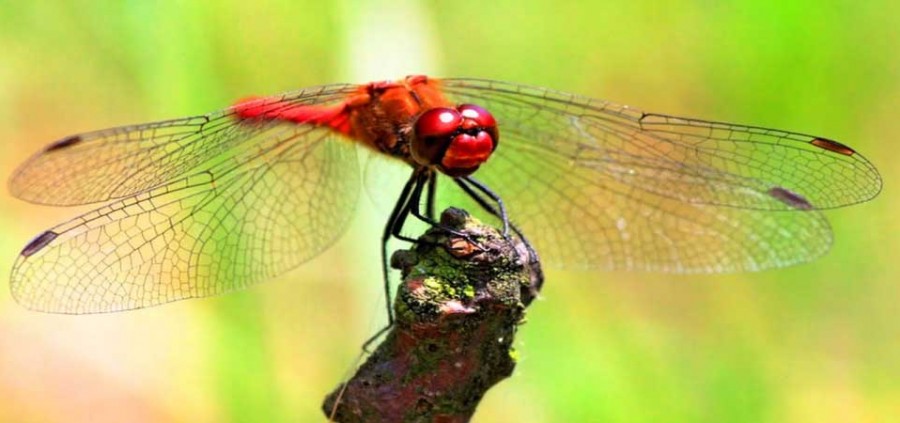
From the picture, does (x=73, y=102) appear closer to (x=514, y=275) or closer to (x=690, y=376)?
(x=690, y=376)

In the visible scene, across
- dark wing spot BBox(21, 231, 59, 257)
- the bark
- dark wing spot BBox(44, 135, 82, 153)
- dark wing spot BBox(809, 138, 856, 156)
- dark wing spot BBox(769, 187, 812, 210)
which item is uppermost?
dark wing spot BBox(809, 138, 856, 156)

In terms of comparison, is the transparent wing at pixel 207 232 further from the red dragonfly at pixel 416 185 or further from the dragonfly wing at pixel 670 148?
the dragonfly wing at pixel 670 148

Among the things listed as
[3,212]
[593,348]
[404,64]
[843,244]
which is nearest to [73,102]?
[3,212]

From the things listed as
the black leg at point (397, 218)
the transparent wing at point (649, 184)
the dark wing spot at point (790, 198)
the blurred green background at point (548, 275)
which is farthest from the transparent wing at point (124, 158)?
the dark wing spot at point (790, 198)

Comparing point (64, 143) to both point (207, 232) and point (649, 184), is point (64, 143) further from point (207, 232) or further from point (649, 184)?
point (649, 184)

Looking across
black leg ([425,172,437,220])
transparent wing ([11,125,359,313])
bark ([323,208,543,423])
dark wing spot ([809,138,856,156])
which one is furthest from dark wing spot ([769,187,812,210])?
bark ([323,208,543,423])

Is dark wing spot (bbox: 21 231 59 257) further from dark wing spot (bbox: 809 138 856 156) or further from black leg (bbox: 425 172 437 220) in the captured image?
dark wing spot (bbox: 809 138 856 156)
